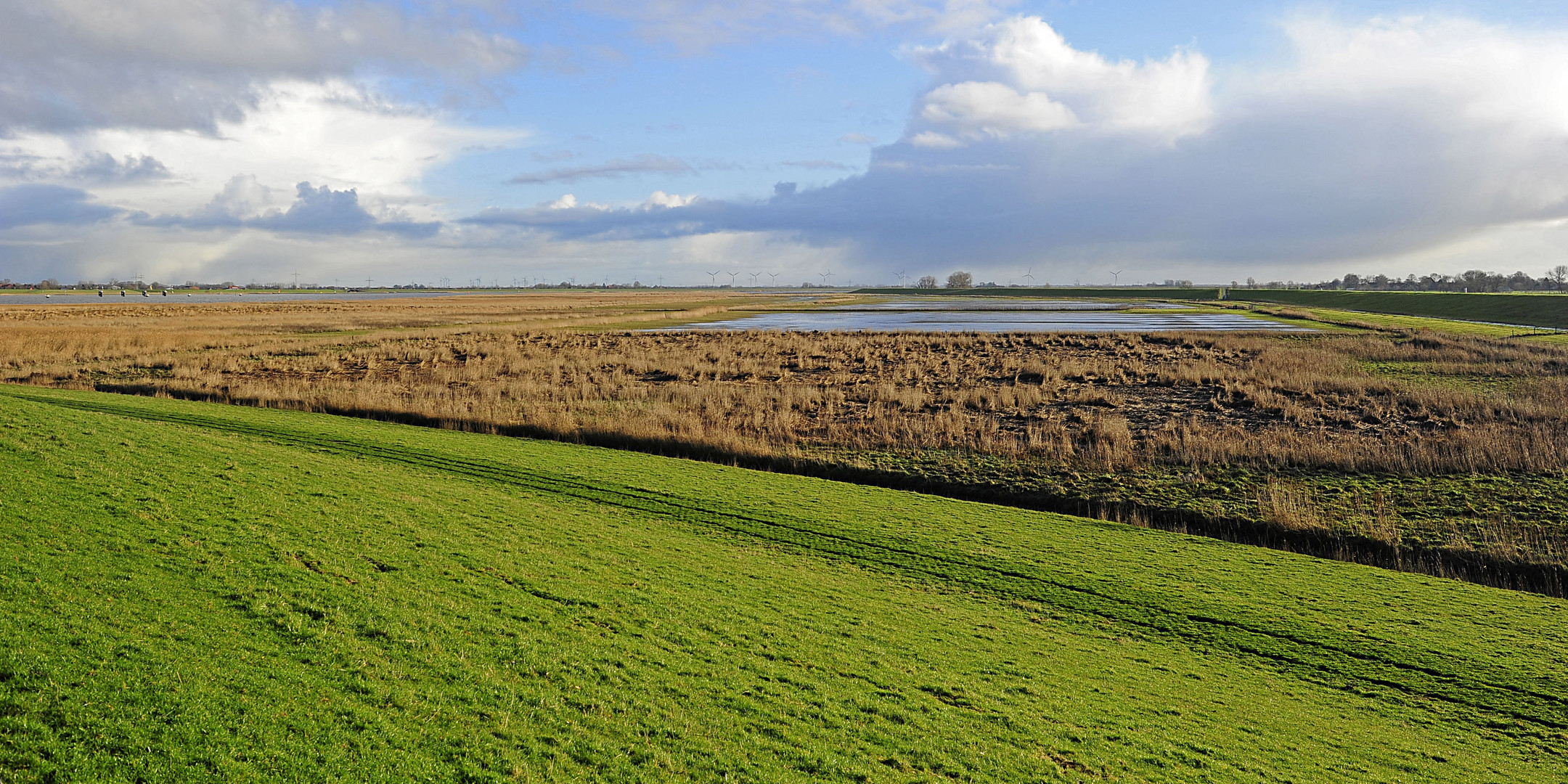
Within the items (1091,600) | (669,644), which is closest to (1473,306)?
(1091,600)

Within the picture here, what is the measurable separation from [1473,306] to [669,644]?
109376 millimetres

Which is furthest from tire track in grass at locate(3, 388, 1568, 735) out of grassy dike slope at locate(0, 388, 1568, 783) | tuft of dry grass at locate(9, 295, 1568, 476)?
tuft of dry grass at locate(9, 295, 1568, 476)

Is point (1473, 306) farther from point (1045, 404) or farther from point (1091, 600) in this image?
point (1091, 600)

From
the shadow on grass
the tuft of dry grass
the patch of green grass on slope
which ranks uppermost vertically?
the patch of green grass on slope

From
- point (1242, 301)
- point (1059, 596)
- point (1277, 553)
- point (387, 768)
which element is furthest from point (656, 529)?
point (1242, 301)

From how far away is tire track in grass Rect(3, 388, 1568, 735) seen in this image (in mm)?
8805

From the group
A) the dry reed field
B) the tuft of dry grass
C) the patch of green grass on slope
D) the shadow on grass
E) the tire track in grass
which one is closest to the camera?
the tire track in grass

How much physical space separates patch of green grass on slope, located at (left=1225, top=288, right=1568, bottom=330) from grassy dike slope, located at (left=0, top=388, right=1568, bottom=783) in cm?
7582

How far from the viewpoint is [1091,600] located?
11.2m

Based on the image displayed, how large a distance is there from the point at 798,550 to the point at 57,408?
1524cm

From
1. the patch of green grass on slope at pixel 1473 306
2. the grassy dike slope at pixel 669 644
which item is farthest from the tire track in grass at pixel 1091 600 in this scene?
the patch of green grass on slope at pixel 1473 306

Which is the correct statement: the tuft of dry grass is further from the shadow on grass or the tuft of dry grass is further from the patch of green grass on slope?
the patch of green grass on slope

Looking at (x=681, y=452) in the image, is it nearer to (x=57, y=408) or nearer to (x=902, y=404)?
(x=902, y=404)

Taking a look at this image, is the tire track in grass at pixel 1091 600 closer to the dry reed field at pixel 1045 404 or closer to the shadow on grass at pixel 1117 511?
the shadow on grass at pixel 1117 511
